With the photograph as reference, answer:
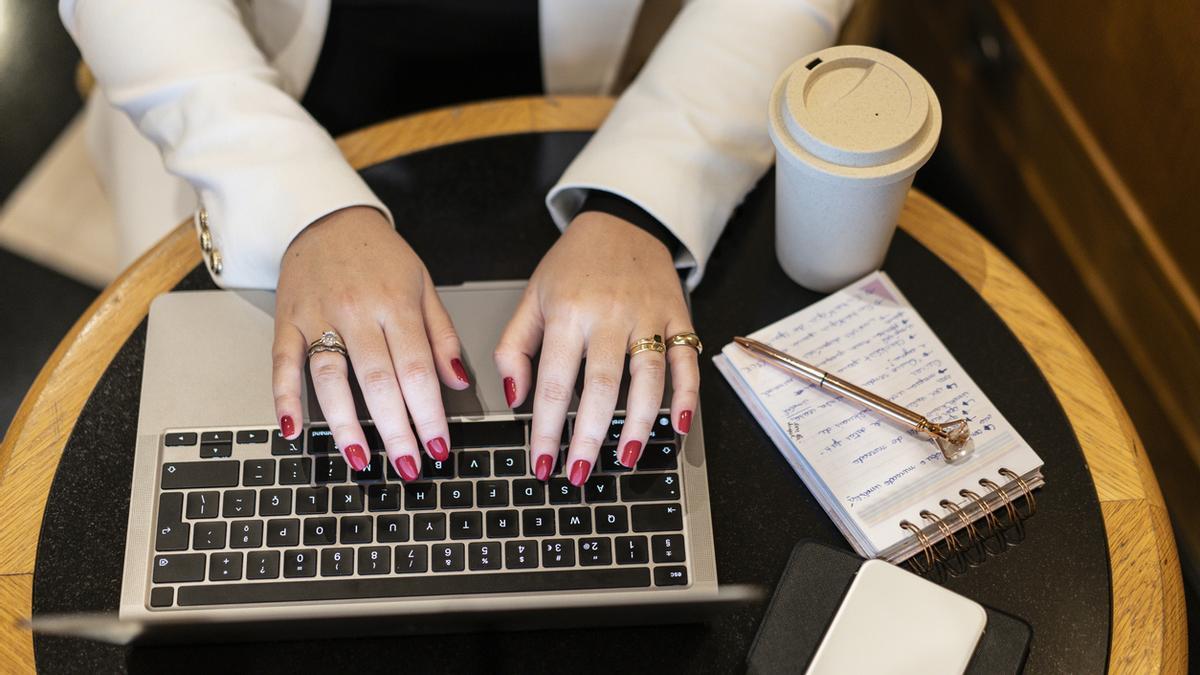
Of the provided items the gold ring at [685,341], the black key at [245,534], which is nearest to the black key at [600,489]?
the gold ring at [685,341]

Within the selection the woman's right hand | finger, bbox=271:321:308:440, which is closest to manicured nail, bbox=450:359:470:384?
the woman's right hand

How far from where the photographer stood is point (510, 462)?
64 cm

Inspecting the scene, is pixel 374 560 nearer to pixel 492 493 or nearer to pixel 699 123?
pixel 492 493

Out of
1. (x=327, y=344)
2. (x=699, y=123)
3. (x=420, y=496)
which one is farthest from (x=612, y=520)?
(x=699, y=123)

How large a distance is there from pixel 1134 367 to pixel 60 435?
1148mm

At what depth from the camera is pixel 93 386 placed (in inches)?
28.1

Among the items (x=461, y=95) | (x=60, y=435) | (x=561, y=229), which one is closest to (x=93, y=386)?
(x=60, y=435)

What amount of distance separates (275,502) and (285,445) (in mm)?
40

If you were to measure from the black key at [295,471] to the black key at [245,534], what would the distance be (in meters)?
0.03

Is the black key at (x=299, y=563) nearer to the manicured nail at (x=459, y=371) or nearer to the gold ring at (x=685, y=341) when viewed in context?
the manicured nail at (x=459, y=371)

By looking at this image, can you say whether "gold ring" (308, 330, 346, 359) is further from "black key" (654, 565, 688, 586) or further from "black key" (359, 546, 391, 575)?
A: "black key" (654, 565, 688, 586)

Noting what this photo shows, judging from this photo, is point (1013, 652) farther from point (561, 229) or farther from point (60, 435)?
point (60, 435)

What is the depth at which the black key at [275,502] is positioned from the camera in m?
0.62

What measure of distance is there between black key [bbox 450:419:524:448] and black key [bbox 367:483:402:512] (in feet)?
0.16
